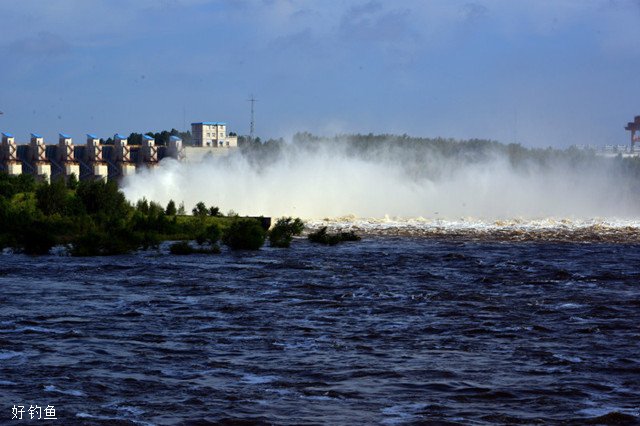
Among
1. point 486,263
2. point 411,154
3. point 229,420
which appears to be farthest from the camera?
point 411,154

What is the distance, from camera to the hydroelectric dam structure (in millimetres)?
119812

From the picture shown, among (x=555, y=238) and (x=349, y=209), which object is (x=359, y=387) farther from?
(x=349, y=209)

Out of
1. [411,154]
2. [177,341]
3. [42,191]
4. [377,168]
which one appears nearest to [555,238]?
[42,191]

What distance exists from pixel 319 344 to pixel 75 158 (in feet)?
356

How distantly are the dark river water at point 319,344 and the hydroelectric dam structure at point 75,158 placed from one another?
283ft

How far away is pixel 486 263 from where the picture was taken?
37.4 metres

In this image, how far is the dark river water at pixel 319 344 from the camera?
14953 millimetres

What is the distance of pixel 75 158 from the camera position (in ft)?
406

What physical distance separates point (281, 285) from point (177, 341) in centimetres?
1016

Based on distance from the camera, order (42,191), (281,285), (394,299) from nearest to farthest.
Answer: (394,299)
(281,285)
(42,191)

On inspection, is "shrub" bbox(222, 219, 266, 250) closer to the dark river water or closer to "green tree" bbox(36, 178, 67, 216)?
the dark river water

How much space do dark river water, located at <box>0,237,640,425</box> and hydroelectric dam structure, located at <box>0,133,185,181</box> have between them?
86211 millimetres

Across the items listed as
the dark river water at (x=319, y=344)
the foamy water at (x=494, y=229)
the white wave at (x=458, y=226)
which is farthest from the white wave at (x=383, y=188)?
the dark river water at (x=319, y=344)

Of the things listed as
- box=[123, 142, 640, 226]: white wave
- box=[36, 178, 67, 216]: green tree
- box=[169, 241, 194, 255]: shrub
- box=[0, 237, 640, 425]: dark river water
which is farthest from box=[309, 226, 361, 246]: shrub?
box=[123, 142, 640, 226]: white wave
